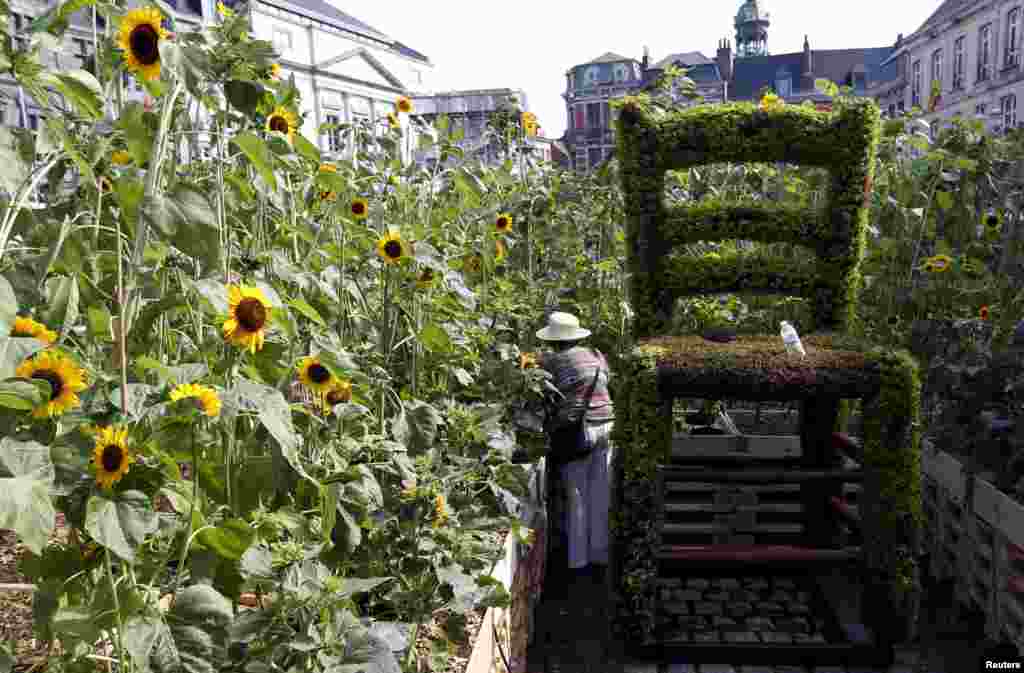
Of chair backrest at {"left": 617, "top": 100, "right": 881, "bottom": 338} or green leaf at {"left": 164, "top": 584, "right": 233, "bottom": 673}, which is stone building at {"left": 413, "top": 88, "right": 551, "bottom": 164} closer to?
chair backrest at {"left": 617, "top": 100, "right": 881, "bottom": 338}

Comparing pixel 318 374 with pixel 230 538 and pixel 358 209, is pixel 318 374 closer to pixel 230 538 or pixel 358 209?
pixel 230 538

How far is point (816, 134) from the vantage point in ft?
12.9

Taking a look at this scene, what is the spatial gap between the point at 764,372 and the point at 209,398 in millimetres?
2564

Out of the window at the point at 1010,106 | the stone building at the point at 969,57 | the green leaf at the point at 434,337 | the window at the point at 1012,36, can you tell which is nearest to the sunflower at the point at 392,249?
the green leaf at the point at 434,337

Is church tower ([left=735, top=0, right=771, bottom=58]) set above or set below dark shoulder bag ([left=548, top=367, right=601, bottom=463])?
above

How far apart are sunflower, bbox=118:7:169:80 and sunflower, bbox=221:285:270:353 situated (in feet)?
1.19

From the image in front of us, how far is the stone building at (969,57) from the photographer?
3219cm

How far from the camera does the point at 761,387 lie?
10.9 feet

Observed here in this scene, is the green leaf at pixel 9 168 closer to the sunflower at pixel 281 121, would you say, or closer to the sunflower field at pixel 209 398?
the sunflower field at pixel 209 398

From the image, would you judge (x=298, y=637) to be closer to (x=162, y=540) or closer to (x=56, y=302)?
(x=162, y=540)

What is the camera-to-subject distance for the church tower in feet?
211

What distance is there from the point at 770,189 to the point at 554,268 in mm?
1682

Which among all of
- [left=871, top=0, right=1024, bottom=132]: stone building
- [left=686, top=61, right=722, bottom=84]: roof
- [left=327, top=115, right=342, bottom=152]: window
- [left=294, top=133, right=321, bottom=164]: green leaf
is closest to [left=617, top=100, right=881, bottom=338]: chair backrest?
[left=327, top=115, right=342, bottom=152]: window

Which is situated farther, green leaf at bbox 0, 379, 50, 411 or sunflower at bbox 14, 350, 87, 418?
sunflower at bbox 14, 350, 87, 418
